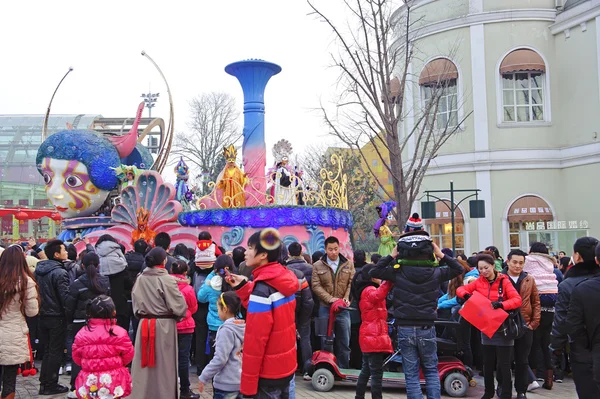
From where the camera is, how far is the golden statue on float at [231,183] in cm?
1611

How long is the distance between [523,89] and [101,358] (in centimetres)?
2148

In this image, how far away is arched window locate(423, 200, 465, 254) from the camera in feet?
76.9

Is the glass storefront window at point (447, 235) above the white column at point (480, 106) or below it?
below

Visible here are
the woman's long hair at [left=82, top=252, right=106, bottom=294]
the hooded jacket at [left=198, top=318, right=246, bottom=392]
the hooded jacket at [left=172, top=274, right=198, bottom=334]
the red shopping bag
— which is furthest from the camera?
the woman's long hair at [left=82, top=252, right=106, bottom=294]

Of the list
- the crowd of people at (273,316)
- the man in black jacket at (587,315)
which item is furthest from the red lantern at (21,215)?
the man in black jacket at (587,315)

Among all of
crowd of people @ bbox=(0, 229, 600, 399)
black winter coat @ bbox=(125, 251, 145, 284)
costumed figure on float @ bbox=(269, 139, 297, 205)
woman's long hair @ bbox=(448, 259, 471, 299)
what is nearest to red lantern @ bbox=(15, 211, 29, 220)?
costumed figure on float @ bbox=(269, 139, 297, 205)

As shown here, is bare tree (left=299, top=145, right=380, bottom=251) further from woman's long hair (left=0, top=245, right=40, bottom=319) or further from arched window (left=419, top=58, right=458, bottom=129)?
woman's long hair (left=0, top=245, right=40, bottom=319)

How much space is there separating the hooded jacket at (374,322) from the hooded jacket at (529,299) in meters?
1.75

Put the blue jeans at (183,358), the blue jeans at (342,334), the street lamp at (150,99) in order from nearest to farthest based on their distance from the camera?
the blue jeans at (183,358) → the blue jeans at (342,334) → the street lamp at (150,99)

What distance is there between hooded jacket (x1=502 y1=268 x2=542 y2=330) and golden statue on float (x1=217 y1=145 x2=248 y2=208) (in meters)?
9.65

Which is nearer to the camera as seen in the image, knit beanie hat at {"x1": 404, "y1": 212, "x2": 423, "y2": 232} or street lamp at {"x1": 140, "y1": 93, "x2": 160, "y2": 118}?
knit beanie hat at {"x1": 404, "y1": 212, "x2": 423, "y2": 232}

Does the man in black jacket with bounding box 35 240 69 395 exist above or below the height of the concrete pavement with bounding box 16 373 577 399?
above

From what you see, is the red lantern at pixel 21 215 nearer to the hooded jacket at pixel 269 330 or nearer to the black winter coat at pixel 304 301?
the black winter coat at pixel 304 301

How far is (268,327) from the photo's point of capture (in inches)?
169
